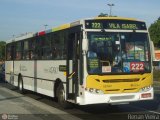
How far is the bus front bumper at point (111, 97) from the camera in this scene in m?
12.6

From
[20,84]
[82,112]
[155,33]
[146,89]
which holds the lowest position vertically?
[82,112]

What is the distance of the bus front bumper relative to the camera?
12602 millimetres

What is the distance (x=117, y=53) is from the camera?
13.0 m

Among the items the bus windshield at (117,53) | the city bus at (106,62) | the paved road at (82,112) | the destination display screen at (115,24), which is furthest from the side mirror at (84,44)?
the paved road at (82,112)

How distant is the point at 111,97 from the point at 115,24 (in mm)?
2383

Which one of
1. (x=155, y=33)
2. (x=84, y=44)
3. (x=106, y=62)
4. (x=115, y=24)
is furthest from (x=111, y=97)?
(x=155, y=33)

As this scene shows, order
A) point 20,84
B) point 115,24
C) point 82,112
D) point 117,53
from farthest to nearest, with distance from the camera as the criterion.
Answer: point 20,84 → point 82,112 → point 115,24 → point 117,53

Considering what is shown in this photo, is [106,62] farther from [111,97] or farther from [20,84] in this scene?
[20,84]

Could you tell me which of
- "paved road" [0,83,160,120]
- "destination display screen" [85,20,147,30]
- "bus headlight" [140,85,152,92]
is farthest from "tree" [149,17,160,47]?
"bus headlight" [140,85,152,92]

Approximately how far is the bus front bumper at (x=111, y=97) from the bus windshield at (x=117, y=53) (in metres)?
0.71

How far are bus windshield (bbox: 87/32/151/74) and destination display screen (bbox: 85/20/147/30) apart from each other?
23 cm

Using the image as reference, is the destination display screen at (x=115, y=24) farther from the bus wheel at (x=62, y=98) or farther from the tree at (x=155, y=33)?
the tree at (x=155, y=33)

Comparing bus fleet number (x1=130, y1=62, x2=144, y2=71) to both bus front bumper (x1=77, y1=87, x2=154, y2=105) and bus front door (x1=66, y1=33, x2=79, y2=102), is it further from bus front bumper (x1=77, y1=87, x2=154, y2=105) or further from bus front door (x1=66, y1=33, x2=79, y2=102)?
bus front door (x1=66, y1=33, x2=79, y2=102)

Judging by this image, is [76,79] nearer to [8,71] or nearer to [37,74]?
[37,74]
